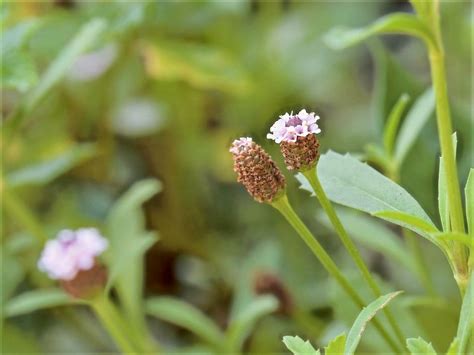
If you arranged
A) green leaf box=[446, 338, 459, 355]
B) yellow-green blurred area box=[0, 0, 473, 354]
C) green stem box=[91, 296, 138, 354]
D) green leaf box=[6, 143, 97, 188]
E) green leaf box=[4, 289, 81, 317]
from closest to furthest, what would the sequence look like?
green leaf box=[446, 338, 459, 355], green stem box=[91, 296, 138, 354], green leaf box=[4, 289, 81, 317], green leaf box=[6, 143, 97, 188], yellow-green blurred area box=[0, 0, 473, 354]

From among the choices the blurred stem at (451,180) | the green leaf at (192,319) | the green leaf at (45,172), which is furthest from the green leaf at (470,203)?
the green leaf at (45,172)

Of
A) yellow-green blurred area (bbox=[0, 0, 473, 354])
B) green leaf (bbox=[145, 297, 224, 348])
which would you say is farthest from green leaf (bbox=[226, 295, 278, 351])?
yellow-green blurred area (bbox=[0, 0, 473, 354])

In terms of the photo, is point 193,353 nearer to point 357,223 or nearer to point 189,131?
point 357,223

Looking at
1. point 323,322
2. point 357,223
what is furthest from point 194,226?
Answer: point 357,223

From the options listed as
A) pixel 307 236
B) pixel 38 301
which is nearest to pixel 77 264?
pixel 38 301

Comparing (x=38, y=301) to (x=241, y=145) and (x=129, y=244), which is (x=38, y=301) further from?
(x=241, y=145)

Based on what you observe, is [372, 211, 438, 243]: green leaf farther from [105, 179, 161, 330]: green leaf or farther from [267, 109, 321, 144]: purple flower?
[105, 179, 161, 330]: green leaf

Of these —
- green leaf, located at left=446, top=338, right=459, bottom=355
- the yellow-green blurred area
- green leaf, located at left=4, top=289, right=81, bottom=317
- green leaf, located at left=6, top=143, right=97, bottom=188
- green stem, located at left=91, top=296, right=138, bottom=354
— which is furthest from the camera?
the yellow-green blurred area
